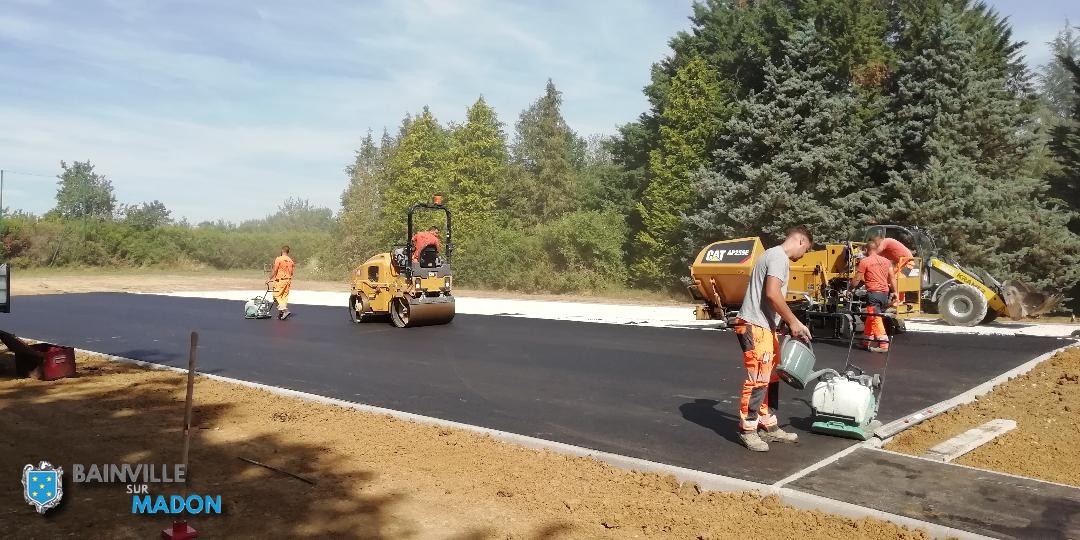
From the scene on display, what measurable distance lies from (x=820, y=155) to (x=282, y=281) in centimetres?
1827

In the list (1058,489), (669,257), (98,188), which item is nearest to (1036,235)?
(669,257)

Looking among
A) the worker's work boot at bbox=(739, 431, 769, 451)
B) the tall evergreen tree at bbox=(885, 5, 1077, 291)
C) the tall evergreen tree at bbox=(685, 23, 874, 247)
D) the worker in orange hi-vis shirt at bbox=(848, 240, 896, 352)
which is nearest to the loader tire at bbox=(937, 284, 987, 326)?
the worker in orange hi-vis shirt at bbox=(848, 240, 896, 352)

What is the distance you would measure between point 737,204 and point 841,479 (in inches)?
926

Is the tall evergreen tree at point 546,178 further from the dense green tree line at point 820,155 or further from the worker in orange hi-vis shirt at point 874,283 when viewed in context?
the worker in orange hi-vis shirt at point 874,283

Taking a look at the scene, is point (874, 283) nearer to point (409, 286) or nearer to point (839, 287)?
point (839, 287)

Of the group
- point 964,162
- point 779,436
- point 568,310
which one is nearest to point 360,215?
point 568,310

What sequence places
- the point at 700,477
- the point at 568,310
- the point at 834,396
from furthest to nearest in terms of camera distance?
the point at 568,310 < the point at 834,396 < the point at 700,477

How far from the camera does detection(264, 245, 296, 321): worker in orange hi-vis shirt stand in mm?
19641

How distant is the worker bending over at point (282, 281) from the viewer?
64.4 feet

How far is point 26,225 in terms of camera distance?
152 ft

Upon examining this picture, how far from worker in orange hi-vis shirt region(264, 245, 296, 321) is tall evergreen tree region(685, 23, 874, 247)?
15452 mm

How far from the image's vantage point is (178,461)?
6176mm

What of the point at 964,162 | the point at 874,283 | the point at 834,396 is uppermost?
the point at 964,162

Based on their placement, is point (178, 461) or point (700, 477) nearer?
point (700, 477)
